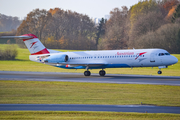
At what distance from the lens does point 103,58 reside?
121ft

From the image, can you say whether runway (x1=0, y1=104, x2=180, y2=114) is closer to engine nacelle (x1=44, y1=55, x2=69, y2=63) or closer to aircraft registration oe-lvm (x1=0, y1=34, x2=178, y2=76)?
aircraft registration oe-lvm (x1=0, y1=34, x2=178, y2=76)

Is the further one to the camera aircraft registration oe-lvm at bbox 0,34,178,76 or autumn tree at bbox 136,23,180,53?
autumn tree at bbox 136,23,180,53

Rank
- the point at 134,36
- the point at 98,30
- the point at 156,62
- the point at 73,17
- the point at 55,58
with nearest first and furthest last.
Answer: the point at 156,62 < the point at 55,58 < the point at 134,36 < the point at 73,17 < the point at 98,30

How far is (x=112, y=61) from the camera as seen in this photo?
36125 mm

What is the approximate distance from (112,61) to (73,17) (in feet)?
288

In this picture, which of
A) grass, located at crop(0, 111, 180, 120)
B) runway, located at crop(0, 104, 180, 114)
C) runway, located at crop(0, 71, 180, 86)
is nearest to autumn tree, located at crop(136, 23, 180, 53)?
runway, located at crop(0, 71, 180, 86)

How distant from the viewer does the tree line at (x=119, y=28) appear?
82938mm

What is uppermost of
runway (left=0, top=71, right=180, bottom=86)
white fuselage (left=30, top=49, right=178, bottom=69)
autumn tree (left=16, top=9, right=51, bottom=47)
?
autumn tree (left=16, top=9, right=51, bottom=47)

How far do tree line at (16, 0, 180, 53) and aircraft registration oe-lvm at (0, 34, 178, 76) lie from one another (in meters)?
46.6

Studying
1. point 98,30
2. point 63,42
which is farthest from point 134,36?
point 98,30

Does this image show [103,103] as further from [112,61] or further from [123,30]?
[123,30]

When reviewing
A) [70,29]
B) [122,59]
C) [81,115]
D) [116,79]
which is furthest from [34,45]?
[70,29]

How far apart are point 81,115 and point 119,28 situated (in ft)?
280

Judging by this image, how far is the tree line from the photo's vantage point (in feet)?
272
